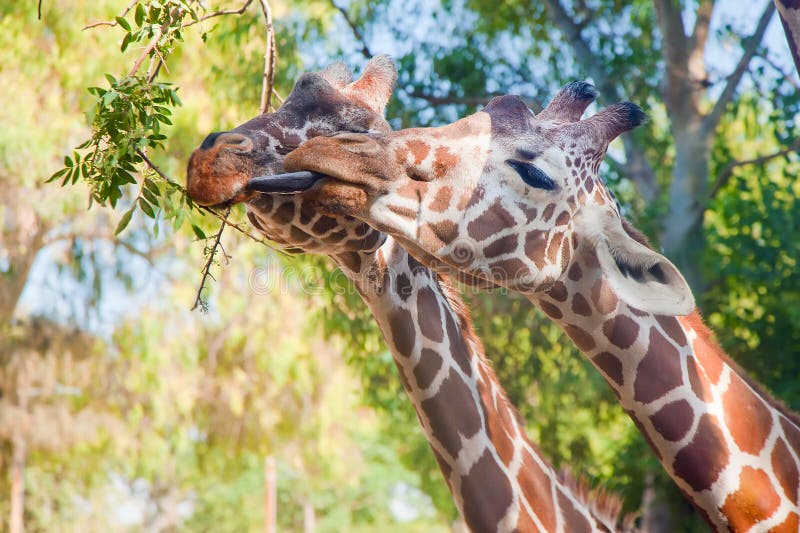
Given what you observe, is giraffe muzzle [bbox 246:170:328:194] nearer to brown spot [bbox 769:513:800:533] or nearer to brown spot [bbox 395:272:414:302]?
brown spot [bbox 395:272:414:302]

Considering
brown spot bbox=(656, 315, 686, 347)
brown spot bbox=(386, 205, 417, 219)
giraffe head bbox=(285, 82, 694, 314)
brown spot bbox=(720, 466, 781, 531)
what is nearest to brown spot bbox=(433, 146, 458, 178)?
giraffe head bbox=(285, 82, 694, 314)

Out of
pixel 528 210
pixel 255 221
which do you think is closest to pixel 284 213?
pixel 255 221

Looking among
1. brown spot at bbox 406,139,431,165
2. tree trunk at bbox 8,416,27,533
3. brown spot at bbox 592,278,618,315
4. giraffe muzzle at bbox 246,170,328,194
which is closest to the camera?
giraffe muzzle at bbox 246,170,328,194

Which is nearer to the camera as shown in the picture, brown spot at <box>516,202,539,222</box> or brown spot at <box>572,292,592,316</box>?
brown spot at <box>516,202,539,222</box>

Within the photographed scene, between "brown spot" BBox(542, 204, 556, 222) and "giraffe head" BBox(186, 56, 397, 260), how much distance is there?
0.66 metres

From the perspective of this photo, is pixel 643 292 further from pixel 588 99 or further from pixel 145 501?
pixel 145 501

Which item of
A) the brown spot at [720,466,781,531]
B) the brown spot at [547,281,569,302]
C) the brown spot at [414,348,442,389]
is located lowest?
the brown spot at [720,466,781,531]

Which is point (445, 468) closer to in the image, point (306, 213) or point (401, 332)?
point (401, 332)

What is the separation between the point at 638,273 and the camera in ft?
10.0

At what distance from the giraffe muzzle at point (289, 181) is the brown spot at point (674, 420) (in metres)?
1.38

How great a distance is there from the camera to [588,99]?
3.43 metres

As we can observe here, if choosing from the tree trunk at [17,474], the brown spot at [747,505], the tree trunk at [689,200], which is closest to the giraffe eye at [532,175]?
the brown spot at [747,505]

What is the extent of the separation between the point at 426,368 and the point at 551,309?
0.54 m

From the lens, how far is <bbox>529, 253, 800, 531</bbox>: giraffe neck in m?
3.17
